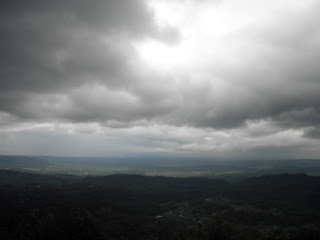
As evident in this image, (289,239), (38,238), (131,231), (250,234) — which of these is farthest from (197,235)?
(38,238)

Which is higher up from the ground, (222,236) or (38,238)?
(38,238)

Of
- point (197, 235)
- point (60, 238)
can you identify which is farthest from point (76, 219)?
point (197, 235)

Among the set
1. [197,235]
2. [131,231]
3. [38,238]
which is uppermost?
[38,238]

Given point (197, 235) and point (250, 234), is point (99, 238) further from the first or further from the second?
point (250, 234)

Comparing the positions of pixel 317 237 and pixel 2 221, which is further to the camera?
pixel 2 221

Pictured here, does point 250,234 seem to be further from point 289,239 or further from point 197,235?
point 197,235

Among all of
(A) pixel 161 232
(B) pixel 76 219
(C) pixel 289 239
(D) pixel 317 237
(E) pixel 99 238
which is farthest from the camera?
(A) pixel 161 232

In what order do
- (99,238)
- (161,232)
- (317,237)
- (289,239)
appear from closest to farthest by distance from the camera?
(99,238), (289,239), (317,237), (161,232)

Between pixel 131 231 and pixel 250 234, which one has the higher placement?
pixel 250 234

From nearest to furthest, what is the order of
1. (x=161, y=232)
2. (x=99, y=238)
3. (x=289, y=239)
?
(x=99, y=238) < (x=289, y=239) < (x=161, y=232)
